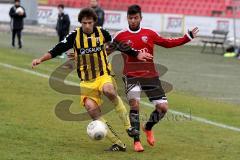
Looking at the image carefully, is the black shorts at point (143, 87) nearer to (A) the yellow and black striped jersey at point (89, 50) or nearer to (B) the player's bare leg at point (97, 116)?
(A) the yellow and black striped jersey at point (89, 50)

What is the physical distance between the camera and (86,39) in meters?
9.02

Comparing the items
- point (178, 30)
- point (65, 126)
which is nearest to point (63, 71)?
point (65, 126)

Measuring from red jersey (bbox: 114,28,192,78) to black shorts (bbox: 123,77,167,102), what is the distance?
72 mm

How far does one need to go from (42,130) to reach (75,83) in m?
6.48

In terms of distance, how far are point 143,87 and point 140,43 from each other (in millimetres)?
626

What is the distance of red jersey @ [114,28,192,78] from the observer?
950cm

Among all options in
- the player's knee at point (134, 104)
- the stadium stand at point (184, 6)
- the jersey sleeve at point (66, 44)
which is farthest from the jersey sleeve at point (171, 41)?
the stadium stand at point (184, 6)

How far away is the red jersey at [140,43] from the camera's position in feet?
31.2

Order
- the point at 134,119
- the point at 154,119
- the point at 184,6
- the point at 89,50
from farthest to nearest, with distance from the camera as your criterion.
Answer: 1. the point at 184,6
2. the point at 154,119
3. the point at 134,119
4. the point at 89,50

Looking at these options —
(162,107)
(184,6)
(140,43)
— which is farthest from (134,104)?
(184,6)

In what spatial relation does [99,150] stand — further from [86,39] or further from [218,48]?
[218,48]

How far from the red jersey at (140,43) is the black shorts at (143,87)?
72mm

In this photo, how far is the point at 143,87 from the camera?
963 centimetres

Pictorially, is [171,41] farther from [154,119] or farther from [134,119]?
[134,119]
